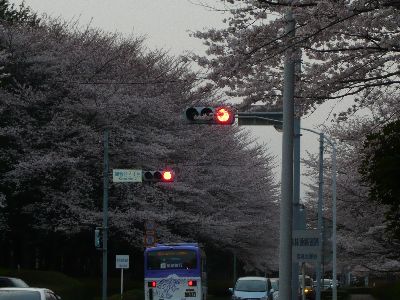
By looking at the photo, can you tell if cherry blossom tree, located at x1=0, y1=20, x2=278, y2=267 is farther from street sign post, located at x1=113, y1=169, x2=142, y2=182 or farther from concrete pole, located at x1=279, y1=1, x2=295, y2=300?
concrete pole, located at x1=279, y1=1, x2=295, y2=300

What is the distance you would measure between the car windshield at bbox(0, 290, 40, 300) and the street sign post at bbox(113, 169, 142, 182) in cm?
1634

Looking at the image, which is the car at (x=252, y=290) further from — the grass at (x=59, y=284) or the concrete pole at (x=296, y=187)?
the concrete pole at (x=296, y=187)

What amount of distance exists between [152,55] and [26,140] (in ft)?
49.9

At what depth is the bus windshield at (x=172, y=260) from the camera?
37500 mm

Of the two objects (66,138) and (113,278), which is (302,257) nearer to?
(66,138)

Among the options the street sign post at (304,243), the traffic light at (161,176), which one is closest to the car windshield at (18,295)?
the street sign post at (304,243)

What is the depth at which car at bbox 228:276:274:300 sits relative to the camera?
41656 mm

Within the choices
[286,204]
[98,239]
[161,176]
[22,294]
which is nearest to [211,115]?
[286,204]

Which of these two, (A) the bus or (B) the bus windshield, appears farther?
(B) the bus windshield

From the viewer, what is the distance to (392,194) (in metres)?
15.4

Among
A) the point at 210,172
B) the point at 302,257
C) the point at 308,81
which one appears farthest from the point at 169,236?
the point at 308,81

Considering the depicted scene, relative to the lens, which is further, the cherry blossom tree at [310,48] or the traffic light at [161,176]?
the traffic light at [161,176]

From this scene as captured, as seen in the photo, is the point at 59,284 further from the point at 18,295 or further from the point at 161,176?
the point at 18,295

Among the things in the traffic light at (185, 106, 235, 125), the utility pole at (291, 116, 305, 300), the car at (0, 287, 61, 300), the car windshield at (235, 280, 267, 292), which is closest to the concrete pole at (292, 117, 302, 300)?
the utility pole at (291, 116, 305, 300)
